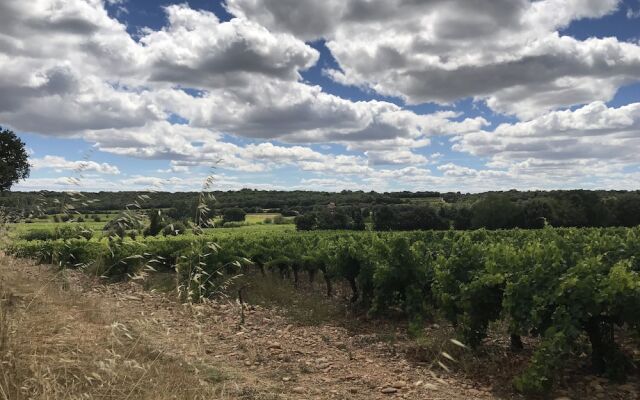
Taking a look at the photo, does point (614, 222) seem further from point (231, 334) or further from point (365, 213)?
point (231, 334)

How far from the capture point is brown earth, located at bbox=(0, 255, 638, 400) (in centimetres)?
433

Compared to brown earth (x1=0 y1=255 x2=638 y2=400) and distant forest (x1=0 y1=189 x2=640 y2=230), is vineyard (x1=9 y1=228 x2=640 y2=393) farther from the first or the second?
distant forest (x1=0 y1=189 x2=640 y2=230)

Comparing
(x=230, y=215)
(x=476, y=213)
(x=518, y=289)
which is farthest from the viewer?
(x=476, y=213)

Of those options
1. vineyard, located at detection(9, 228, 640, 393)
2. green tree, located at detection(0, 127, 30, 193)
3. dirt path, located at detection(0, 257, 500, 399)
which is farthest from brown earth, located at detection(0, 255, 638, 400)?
green tree, located at detection(0, 127, 30, 193)

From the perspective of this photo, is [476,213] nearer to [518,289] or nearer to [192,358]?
[518,289]

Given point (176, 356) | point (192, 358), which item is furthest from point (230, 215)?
point (176, 356)

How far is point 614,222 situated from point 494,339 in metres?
60.3

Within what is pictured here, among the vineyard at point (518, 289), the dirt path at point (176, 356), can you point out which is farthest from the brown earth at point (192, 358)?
the vineyard at point (518, 289)

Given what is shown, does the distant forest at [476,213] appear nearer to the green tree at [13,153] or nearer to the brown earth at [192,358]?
the green tree at [13,153]

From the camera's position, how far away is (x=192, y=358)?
726 cm

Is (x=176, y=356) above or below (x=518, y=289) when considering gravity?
below

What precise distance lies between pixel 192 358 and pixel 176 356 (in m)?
0.94

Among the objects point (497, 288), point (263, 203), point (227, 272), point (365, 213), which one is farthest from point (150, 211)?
point (365, 213)

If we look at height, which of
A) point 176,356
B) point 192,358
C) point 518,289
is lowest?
point 192,358
